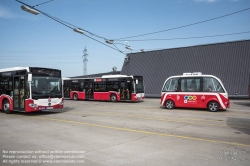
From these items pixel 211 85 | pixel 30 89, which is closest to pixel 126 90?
pixel 211 85

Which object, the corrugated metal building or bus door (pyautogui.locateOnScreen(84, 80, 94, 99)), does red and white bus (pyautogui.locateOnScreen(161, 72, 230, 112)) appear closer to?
bus door (pyautogui.locateOnScreen(84, 80, 94, 99))

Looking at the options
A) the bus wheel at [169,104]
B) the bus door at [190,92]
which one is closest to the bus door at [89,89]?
the bus wheel at [169,104]

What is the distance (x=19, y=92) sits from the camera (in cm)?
1291

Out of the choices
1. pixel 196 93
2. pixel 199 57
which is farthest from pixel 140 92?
pixel 199 57

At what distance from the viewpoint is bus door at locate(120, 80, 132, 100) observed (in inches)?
862

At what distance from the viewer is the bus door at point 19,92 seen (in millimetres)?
12694

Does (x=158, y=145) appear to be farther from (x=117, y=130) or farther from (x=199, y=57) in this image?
(x=199, y=57)

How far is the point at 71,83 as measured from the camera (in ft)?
92.3

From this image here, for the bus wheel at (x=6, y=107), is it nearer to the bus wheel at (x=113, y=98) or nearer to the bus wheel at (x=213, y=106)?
the bus wheel at (x=113, y=98)

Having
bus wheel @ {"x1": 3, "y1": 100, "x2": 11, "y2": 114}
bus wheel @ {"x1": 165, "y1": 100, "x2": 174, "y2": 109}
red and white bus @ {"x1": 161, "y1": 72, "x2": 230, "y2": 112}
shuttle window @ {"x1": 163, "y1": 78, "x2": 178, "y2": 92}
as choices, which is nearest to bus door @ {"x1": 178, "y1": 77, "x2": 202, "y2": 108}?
red and white bus @ {"x1": 161, "y1": 72, "x2": 230, "y2": 112}

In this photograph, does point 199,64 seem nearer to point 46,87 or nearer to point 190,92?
point 190,92

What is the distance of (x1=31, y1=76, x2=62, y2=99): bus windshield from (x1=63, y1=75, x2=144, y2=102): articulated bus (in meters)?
9.33

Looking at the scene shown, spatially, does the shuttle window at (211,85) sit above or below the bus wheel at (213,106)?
above

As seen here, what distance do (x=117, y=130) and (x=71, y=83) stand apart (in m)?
21.0
